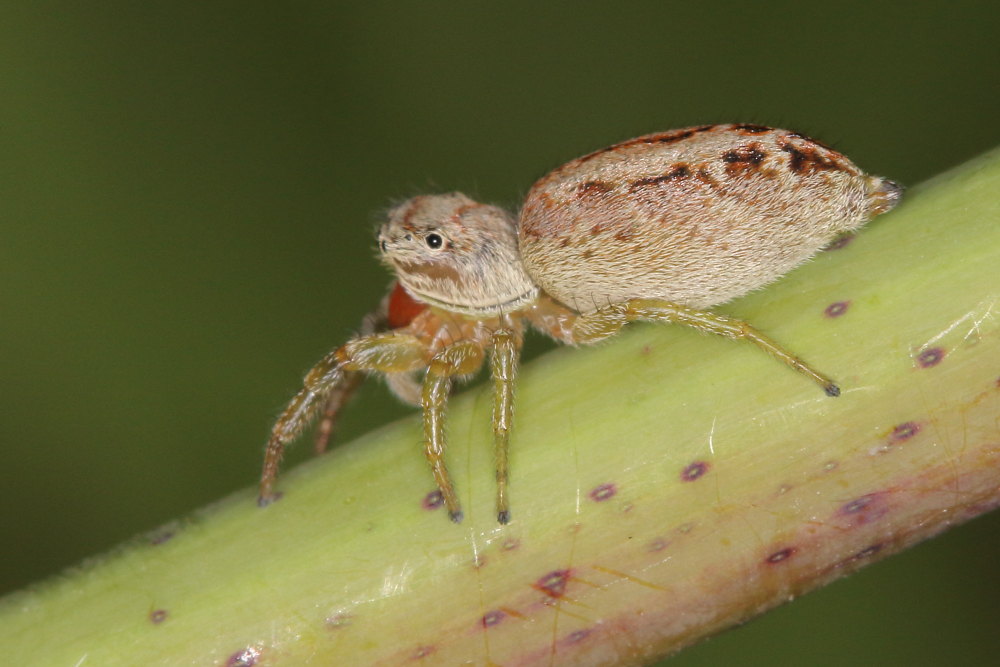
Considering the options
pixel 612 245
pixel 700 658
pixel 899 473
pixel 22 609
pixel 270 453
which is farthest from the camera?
pixel 700 658

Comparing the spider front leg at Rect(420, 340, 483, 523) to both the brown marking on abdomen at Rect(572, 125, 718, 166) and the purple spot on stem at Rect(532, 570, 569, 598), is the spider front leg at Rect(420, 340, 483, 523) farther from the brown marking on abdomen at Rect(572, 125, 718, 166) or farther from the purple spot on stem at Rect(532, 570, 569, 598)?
the brown marking on abdomen at Rect(572, 125, 718, 166)

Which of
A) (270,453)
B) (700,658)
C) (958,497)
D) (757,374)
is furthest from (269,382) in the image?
(958,497)

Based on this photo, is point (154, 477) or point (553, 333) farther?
point (154, 477)

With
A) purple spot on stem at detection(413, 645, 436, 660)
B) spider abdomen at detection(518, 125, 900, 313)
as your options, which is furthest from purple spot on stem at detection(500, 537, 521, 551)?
spider abdomen at detection(518, 125, 900, 313)

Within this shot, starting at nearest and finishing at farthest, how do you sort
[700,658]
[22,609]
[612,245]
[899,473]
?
[899,473], [22,609], [612,245], [700,658]

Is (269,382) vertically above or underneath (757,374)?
underneath

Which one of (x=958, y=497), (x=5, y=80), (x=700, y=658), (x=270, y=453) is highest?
(x=5, y=80)

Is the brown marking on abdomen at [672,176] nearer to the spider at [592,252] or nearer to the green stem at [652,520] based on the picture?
the spider at [592,252]

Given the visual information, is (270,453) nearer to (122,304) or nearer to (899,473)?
(899,473)
